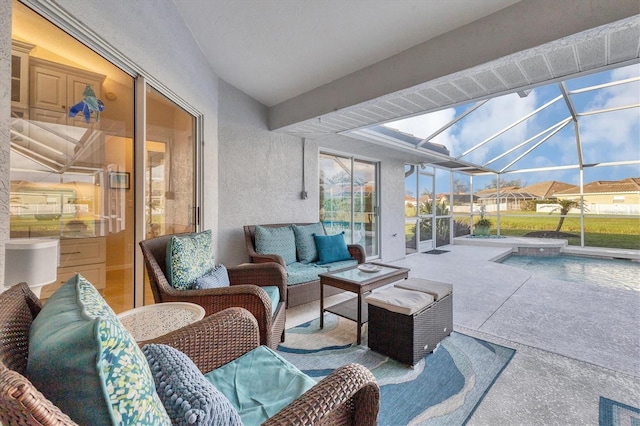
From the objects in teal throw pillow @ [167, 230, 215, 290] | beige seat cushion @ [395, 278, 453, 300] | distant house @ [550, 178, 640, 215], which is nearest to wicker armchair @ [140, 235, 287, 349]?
teal throw pillow @ [167, 230, 215, 290]

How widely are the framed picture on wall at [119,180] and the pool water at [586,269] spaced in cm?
637

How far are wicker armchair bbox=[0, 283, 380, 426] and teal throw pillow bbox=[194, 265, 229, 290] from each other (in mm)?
698

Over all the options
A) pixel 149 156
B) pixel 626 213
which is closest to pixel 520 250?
pixel 626 213

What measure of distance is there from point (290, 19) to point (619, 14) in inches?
84.5

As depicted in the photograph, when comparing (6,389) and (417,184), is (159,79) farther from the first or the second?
(417,184)

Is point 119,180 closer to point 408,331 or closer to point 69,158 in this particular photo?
point 69,158

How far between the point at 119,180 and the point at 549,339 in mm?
3826

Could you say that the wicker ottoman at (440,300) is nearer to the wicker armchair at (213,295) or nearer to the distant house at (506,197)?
the wicker armchair at (213,295)

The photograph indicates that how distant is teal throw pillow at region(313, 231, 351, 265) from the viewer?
3723mm

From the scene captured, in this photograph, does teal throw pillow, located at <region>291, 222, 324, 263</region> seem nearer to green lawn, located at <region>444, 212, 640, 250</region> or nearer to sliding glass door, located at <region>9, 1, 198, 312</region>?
sliding glass door, located at <region>9, 1, 198, 312</region>

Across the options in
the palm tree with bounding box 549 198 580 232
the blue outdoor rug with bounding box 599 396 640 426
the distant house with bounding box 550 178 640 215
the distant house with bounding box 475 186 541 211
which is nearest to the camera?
the blue outdoor rug with bounding box 599 396 640 426

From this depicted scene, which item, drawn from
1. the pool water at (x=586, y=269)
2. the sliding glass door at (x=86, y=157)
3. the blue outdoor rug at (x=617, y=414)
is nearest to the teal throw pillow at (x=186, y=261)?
the sliding glass door at (x=86, y=157)

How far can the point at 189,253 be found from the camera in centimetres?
209

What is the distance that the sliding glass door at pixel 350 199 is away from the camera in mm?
5129
